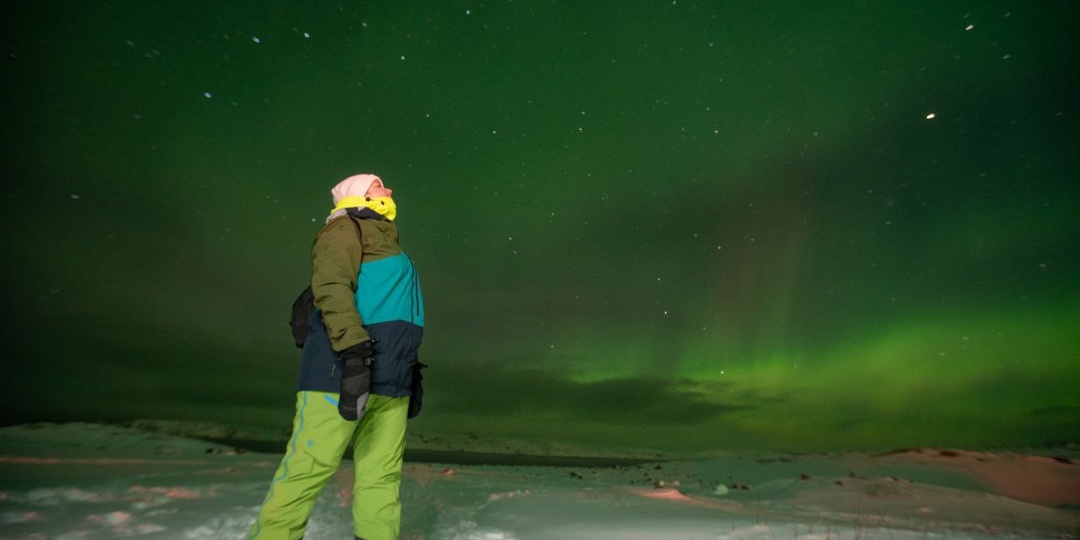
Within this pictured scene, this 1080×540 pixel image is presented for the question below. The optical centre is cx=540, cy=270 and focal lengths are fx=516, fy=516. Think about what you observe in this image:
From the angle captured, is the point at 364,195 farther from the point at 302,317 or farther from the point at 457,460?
the point at 457,460

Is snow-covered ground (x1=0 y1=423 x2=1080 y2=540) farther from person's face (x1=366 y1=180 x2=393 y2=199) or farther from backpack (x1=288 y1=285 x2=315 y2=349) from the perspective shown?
person's face (x1=366 y1=180 x2=393 y2=199)

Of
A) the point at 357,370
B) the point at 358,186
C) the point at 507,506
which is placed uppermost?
the point at 358,186

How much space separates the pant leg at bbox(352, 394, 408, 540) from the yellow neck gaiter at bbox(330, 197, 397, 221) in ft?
3.88

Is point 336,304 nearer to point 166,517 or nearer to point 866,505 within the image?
point 166,517

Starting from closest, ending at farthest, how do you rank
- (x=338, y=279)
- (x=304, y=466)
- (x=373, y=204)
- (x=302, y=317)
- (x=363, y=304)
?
(x=304, y=466), (x=338, y=279), (x=363, y=304), (x=302, y=317), (x=373, y=204)

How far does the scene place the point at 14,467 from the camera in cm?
648

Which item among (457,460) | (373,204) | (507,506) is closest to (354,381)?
(373,204)

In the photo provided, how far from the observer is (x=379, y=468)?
3.09m

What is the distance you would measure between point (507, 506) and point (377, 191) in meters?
3.68

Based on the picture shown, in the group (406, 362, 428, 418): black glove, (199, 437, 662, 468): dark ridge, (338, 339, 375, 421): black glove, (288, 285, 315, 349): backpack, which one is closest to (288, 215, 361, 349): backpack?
(288, 285, 315, 349): backpack

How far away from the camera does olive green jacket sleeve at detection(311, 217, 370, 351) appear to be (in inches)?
109

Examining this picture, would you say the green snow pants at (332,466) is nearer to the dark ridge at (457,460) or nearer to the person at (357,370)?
the person at (357,370)

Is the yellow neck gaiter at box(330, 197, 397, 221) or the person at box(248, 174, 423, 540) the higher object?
the yellow neck gaiter at box(330, 197, 397, 221)

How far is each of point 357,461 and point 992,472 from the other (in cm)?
1216
